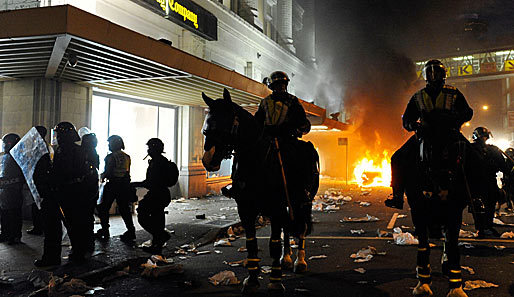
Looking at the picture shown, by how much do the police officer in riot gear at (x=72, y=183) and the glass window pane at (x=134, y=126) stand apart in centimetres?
655

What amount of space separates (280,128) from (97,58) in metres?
4.85

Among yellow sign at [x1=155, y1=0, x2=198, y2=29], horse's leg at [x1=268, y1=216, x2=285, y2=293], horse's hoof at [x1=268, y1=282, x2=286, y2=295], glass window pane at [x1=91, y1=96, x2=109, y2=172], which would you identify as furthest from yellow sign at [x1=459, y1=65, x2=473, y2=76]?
horse's hoof at [x1=268, y1=282, x2=286, y2=295]

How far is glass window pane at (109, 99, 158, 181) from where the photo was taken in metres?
12.6

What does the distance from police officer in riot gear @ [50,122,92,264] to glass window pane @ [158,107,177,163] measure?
899 cm

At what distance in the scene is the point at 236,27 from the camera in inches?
832

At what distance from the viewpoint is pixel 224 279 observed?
519 centimetres

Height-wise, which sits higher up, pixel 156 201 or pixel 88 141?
pixel 88 141

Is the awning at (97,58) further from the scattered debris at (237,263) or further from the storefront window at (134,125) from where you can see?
the scattered debris at (237,263)

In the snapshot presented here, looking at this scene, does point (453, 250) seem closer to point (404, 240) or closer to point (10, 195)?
point (404, 240)

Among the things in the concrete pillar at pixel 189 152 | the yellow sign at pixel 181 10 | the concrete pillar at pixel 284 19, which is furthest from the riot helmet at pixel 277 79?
the concrete pillar at pixel 284 19

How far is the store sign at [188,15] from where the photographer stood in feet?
47.7

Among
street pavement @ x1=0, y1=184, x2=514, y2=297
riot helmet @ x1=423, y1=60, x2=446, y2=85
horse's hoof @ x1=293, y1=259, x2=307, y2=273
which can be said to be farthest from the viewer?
horse's hoof @ x1=293, y1=259, x2=307, y2=273

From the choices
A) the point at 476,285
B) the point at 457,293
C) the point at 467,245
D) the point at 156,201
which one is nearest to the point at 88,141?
the point at 156,201

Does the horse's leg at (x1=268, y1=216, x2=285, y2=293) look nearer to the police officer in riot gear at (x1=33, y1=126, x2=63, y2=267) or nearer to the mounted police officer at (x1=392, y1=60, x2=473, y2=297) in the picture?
the mounted police officer at (x1=392, y1=60, x2=473, y2=297)
